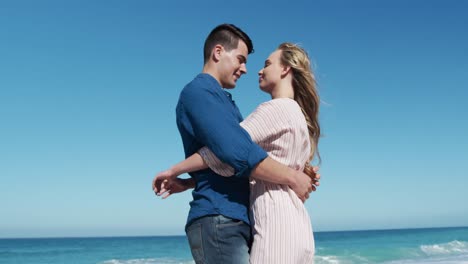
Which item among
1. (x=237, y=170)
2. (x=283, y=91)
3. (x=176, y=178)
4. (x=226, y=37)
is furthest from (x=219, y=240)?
(x=226, y=37)

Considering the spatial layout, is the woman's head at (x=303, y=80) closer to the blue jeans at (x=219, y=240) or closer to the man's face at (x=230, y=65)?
the man's face at (x=230, y=65)

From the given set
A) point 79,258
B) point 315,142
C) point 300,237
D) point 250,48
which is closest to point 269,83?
point 250,48

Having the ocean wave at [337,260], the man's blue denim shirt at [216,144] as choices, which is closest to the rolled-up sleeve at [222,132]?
the man's blue denim shirt at [216,144]

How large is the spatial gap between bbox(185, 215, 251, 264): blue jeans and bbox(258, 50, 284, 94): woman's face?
0.64m

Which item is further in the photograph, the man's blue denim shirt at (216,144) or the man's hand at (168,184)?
the man's hand at (168,184)

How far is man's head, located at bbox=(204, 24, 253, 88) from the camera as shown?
2.16 m

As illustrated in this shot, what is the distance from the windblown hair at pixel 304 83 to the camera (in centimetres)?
225

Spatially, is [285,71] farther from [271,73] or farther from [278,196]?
[278,196]

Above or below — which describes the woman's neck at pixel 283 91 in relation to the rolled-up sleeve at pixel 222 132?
above

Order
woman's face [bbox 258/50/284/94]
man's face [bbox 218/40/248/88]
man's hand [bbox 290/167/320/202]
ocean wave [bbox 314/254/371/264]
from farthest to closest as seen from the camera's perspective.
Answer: ocean wave [bbox 314/254/371/264] → woman's face [bbox 258/50/284/94] → man's face [bbox 218/40/248/88] → man's hand [bbox 290/167/320/202]

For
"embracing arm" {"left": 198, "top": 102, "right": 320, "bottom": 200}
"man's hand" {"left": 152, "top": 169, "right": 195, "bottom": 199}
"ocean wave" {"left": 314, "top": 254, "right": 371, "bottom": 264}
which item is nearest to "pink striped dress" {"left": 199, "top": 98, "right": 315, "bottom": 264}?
"embracing arm" {"left": 198, "top": 102, "right": 320, "bottom": 200}

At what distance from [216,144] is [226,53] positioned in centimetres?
45

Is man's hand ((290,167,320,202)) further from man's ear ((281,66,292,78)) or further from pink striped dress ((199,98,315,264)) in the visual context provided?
man's ear ((281,66,292,78))

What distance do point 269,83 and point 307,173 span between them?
42 cm
